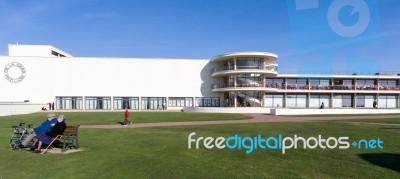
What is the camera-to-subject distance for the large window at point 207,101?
59.6m

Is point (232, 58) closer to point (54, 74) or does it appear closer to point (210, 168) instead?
point (54, 74)

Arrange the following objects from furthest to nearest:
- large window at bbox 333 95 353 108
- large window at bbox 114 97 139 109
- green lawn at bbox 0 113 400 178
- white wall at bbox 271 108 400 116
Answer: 1. large window at bbox 333 95 353 108
2. large window at bbox 114 97 139 109
3. white wall at bbox 271 108 400 116
4. green lawn at bbox 0 113 400 178

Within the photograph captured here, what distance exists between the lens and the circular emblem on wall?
5584 centimetres

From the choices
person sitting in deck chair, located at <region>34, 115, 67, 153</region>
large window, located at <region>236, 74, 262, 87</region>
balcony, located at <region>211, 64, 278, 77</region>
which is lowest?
person sitting in deck chair, located at <region>34, 115, 67, 153</region>

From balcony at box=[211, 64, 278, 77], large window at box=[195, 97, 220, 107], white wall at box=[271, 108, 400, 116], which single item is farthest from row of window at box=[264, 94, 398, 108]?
white wall at box=[271, 108, 400, 116]

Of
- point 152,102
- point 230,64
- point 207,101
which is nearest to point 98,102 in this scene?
point 152,102

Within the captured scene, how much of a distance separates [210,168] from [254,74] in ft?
145

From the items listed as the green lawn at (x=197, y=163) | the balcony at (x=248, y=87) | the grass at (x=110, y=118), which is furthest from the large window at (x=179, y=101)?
the green lawn at (x=197, y=163)

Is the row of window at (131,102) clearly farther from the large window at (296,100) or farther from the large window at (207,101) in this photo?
the large window at (296,100)

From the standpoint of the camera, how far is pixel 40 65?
56812mm

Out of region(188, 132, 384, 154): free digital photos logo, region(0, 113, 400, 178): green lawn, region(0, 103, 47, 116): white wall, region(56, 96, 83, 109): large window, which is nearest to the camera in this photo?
region(0, 113, 400, 178): green lawn

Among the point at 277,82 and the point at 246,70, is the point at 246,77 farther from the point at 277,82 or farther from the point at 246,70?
the point at 277,82

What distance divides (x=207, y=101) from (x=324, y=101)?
2176cm

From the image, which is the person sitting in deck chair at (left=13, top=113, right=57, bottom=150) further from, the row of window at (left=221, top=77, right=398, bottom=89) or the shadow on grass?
the row of window at (left=221, top=77, right=398, bottom=89)
